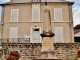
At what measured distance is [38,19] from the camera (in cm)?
1780

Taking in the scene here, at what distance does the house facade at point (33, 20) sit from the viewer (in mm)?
17266

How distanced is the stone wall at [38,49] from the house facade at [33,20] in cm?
301

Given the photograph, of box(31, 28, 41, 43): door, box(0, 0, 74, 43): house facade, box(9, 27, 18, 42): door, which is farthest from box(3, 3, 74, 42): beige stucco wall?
box(31, 28, 41, 43): door

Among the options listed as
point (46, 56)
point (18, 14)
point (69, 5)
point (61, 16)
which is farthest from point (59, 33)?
point (46, 56)

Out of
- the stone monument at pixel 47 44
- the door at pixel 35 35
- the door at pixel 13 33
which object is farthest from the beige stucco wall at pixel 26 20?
the stone monument at pixel 47 44

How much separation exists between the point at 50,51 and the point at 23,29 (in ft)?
29.0

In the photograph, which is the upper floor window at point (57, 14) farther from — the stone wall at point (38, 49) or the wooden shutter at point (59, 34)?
the stone wall at point (38, 49)

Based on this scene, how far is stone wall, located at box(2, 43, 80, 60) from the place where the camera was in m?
13.8

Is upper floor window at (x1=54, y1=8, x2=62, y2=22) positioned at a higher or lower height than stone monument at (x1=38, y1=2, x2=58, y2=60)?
higher

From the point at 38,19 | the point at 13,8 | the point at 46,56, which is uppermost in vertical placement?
the point at 13,8

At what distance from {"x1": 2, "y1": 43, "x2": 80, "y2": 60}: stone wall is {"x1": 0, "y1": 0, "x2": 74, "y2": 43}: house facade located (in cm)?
301

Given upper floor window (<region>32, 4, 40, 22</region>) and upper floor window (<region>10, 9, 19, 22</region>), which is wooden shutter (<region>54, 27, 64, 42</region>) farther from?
upper floor window (<region>10, 9, 19, 22</region>)

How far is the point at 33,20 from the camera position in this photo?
1777 cm

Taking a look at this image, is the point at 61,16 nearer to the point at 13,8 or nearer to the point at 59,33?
the point at 59,33
